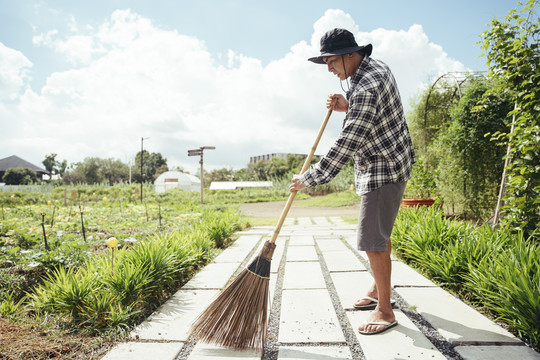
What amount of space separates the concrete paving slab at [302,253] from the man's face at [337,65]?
6.55ft

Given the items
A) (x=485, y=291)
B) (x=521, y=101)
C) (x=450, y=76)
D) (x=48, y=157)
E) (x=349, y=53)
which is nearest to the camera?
(x=349, y=53)

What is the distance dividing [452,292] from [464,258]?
0.27 meters

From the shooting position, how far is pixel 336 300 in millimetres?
2201

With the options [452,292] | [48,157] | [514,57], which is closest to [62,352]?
[452,292]

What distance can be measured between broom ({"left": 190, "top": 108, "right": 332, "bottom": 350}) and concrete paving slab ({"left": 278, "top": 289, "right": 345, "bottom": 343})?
16 cm

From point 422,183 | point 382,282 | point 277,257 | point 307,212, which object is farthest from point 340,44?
A: point 307,212

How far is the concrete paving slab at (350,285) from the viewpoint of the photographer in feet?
7.19

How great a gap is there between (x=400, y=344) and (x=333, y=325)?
0.37m

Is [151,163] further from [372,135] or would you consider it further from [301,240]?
[372,135]

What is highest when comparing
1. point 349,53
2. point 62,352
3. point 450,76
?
point 450,76

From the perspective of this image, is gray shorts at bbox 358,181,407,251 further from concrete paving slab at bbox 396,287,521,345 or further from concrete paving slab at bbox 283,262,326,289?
concrete paving slab at bbox 283,262,326,289

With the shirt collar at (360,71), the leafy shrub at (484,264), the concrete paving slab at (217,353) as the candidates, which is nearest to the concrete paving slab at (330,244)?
the leafy shrub at (484,264)

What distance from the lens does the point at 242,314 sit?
1.72 m

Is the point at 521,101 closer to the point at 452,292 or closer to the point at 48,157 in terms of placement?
the point at 452,292
